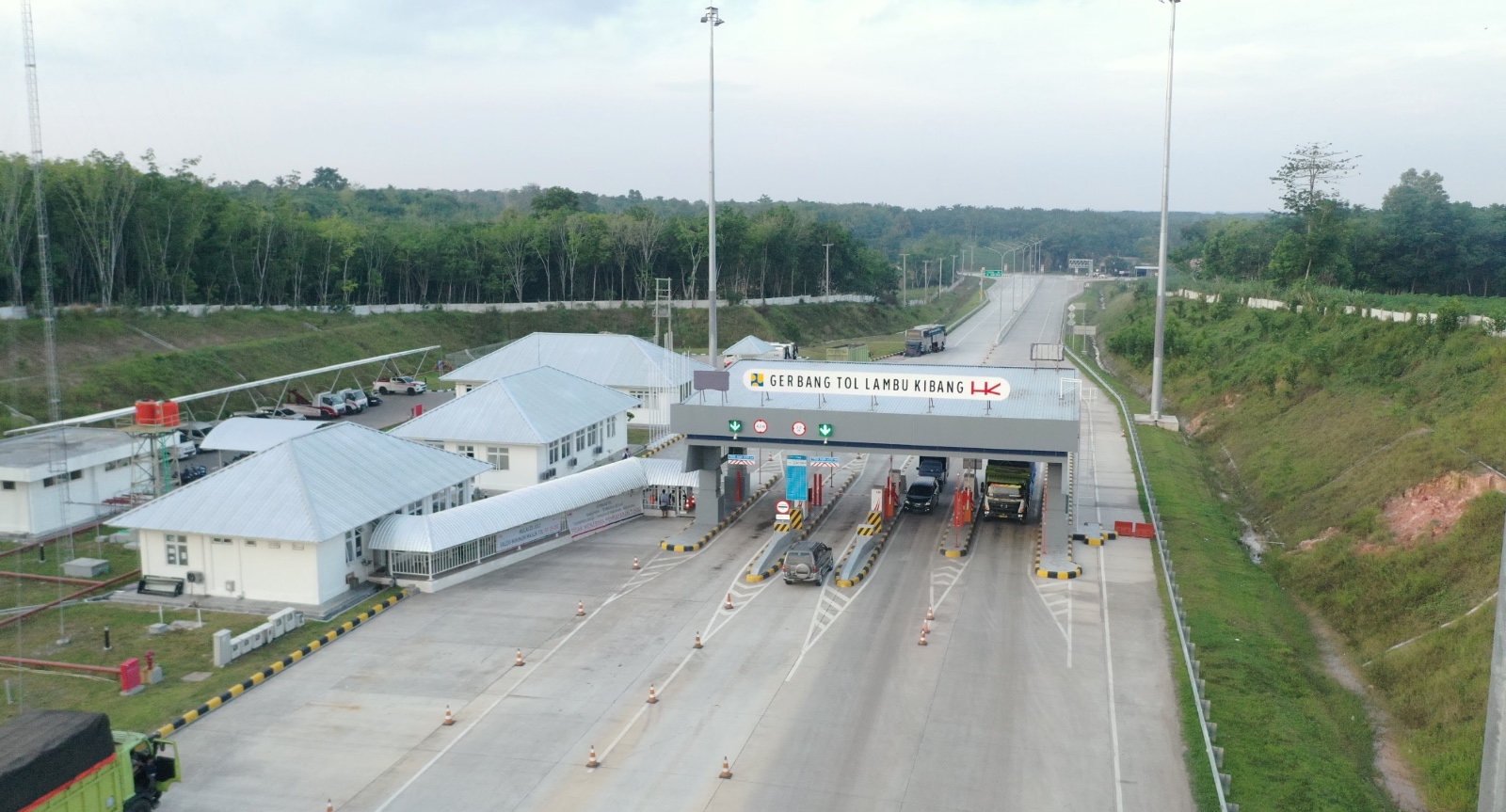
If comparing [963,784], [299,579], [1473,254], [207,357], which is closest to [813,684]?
[963,784]

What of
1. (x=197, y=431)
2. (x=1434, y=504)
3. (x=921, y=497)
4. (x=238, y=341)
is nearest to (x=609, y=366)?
(x=197, y=431)

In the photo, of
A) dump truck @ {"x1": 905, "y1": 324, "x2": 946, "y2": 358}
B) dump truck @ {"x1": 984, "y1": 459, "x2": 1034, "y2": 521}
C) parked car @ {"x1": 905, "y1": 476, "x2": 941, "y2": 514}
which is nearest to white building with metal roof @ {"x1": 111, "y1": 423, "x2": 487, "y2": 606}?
parked car @ {"x1": 905, "y1": 476, "x2": 941, "y2": 514}

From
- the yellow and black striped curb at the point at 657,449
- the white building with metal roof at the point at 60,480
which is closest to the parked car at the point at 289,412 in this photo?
the white building with metal roof at the point at 60,480

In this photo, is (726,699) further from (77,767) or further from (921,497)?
(921,497)

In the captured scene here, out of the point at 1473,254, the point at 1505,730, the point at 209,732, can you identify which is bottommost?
the point at 209,732

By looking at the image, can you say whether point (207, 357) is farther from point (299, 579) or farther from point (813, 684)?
point (813, 684)

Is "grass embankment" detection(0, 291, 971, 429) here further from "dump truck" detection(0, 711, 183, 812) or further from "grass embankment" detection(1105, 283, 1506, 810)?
"grass embankment" detection(1105, 283, 1506, 810)
